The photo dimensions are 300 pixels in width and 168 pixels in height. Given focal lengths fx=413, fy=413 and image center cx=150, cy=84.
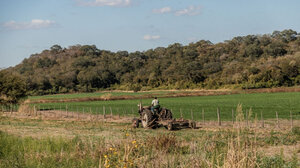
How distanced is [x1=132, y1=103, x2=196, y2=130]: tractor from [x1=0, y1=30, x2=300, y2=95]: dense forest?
30.7 metres

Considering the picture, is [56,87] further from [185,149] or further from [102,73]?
[185,149]

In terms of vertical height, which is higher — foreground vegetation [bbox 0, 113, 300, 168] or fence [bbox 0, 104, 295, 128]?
foreground vegetation [bbox 0, 113, 300, 168]

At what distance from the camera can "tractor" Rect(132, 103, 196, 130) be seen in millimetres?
22547

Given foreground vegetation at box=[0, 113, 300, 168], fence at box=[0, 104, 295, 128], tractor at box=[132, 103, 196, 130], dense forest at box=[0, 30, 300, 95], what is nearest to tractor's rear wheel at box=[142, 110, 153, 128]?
tractor at box=[132, 103, 196, 130]

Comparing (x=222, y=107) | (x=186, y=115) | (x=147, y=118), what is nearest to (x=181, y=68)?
(x=222, y=107)

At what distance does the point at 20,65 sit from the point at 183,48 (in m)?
65.4

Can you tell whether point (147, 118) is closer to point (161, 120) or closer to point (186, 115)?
point (161, 120)

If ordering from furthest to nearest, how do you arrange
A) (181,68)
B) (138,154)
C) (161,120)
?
1. (181,68)
2. (161,120)
3. (138,154)

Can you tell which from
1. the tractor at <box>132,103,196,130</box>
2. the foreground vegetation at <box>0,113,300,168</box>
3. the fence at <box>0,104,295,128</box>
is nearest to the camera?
the foreground vegetation at <box>0,113,300,168</box>

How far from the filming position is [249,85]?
78500mm

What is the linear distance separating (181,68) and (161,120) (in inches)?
3679

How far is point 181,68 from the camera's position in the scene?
116 meters

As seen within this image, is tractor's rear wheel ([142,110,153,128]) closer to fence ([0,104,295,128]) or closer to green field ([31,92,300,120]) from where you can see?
fence ([0,104,295,128])

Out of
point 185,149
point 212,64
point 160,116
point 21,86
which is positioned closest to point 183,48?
point 212,64
